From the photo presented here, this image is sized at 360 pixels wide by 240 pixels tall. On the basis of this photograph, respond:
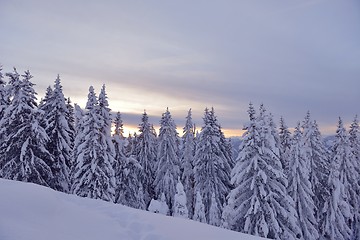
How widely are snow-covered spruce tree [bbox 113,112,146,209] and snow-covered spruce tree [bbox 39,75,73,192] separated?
747 centimetres

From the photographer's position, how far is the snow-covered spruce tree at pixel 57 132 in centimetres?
2692

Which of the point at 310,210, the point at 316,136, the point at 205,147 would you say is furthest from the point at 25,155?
the point at 316,136

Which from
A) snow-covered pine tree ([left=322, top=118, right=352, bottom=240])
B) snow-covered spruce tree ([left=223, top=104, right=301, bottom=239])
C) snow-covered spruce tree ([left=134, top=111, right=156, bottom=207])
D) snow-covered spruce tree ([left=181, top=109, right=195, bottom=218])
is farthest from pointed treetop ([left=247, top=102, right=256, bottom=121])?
snow-covered spruce tree ([left=134, top=111, right=156, bottom=207])

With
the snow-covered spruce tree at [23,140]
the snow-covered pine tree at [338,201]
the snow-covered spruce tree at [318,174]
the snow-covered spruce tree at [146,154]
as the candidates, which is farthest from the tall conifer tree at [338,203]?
the snow-covered spruce tree at [23,140]

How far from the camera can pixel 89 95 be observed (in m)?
28.1

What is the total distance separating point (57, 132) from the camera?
2705 centimetres

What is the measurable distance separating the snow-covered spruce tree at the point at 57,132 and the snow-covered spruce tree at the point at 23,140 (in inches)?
54.9

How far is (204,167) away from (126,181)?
9.31 m

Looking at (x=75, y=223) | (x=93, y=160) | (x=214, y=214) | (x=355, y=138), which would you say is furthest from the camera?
(x=355, y=138)

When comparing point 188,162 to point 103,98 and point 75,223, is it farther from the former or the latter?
point 75,223

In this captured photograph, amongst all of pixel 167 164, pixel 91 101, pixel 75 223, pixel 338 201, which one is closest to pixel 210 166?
pixel 167 164

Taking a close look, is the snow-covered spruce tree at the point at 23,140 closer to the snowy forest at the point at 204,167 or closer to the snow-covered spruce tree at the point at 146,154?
the snowy forest at the point at 204,167

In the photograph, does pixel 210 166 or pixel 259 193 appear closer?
pixel 259 193

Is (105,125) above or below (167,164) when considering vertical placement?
above
